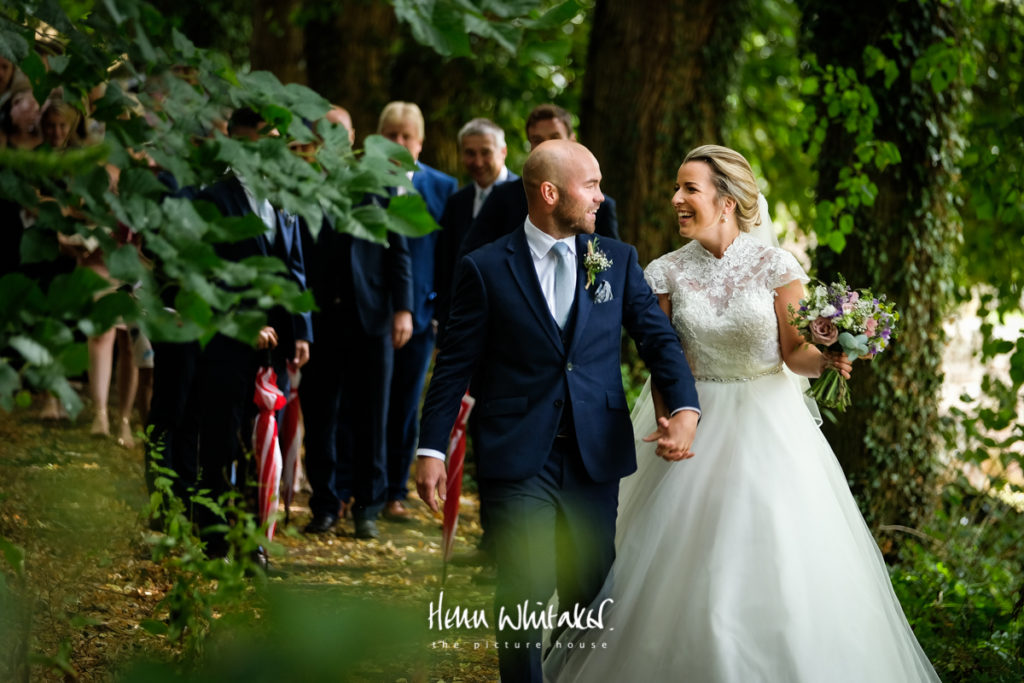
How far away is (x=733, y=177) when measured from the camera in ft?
14.1

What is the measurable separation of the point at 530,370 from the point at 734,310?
964 mm

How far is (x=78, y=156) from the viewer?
138cm

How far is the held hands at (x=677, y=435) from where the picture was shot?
12.3ft

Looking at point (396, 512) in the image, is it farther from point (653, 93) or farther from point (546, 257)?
point (653, 93)

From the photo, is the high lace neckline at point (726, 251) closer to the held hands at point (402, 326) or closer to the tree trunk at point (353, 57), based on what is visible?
the held hands at point (402, 326)

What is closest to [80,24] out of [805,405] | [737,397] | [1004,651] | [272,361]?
[737,397]

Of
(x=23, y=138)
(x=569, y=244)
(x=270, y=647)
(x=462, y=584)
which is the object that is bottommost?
(x=462, y=584)

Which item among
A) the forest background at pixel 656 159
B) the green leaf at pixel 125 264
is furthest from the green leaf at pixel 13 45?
the green leaf at pixel 125 264

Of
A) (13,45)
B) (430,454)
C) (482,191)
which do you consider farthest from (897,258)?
(13,45)

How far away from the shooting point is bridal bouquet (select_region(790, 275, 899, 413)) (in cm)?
385

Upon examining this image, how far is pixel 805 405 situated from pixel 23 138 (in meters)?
5.00

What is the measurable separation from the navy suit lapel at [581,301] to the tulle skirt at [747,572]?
731 mm

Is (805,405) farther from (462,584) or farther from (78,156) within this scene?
(78,156)

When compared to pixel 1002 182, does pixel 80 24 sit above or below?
below
